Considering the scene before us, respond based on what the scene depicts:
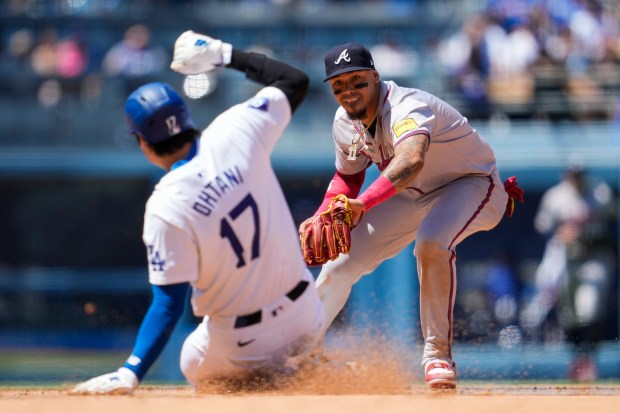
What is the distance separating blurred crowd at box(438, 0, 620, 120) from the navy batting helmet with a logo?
6441mm

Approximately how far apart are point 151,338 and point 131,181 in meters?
8.53

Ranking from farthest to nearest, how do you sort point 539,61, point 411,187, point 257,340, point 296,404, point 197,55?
point 539,61
point 411,187
point 197,55
point 257,340
point 296,404

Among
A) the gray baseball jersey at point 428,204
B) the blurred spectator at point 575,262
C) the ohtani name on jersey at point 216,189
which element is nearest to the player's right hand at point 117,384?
the ohtani name on jersey at point 216,189

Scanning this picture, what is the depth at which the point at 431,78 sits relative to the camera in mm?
12031

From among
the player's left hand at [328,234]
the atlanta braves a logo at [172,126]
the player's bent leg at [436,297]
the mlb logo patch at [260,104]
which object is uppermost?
the mlb logo patch at [260,104]

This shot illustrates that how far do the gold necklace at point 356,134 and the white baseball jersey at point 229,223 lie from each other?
55.1 inches

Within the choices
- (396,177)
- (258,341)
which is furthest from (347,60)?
(258,341)

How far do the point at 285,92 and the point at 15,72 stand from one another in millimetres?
9008

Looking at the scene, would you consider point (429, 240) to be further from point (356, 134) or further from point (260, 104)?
point (260, 104)

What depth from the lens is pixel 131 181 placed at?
40.7ft

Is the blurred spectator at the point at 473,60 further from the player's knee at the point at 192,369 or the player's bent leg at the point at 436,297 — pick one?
the player's knee at the point at 192,369

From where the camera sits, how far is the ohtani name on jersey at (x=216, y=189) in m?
4.10

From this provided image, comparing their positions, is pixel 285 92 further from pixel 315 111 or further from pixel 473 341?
pixel 315 111

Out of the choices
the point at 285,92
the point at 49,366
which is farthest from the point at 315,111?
the point at 285,92
